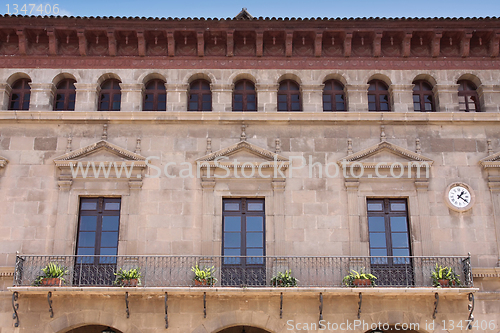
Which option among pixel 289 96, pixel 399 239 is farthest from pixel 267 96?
pixel 399 239

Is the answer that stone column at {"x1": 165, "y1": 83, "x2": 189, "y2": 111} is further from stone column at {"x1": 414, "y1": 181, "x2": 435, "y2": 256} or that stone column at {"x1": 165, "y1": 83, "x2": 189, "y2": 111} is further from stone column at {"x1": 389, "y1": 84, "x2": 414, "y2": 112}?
stone column at {"x1": 414, "y1": 181, "x2": 435, "y2": 256}

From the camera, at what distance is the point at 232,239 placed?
63.8ft

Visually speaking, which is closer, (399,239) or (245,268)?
(245,268)

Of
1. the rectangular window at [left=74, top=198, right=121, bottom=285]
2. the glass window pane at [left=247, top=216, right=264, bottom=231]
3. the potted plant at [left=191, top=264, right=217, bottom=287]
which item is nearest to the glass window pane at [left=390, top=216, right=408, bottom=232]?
the glass window pane at [left=247, top=216, right=264, bottom=231]

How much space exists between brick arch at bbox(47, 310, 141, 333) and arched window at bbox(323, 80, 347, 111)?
9682 millimetres

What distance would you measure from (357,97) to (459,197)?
4706 millimetres

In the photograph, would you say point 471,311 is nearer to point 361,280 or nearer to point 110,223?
point 361,280

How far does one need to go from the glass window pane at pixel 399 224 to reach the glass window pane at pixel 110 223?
28.8 ft

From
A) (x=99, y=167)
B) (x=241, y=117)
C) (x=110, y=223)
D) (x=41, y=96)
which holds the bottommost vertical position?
(x=110, y=223)

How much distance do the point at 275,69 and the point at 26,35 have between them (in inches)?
340

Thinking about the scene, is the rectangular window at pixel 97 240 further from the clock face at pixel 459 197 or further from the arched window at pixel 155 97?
the clock face at pixel 459 197

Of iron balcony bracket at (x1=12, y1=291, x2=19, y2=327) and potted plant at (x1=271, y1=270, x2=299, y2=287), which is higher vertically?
potted plant at (x1=271, y1=270, x2=299, y2=287)

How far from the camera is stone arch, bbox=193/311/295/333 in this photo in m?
18.1

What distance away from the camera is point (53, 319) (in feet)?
59.4
